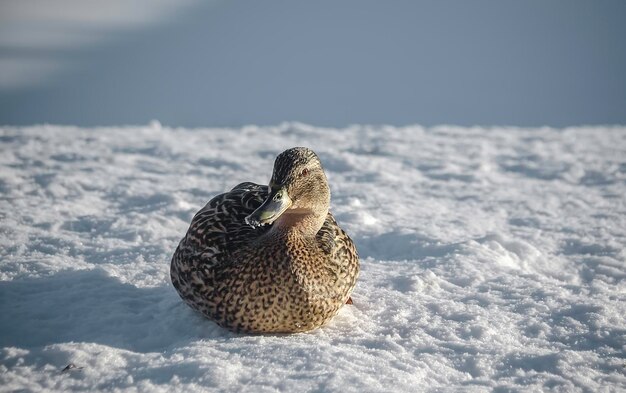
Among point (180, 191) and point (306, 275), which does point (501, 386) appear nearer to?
point (306, 275)

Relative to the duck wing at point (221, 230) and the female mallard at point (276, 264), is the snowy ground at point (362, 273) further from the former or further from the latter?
the duck wing at point (221, 230)

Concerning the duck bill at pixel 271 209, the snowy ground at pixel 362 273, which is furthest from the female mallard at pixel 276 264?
the snowy ground at pixel 362 273

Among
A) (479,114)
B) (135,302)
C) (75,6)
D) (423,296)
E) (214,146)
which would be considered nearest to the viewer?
(135,302)

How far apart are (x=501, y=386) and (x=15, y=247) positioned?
3.26 metres

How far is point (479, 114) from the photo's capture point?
3584cm

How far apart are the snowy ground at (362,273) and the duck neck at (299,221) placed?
1.76ft

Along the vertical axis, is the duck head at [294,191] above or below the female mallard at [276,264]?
above

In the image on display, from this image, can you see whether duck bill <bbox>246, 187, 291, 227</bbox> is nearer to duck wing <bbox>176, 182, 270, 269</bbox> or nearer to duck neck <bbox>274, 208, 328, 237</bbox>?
duck neck <bbox>274, 208, 328, 237</bbox>

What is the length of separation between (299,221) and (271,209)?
336 millimetres

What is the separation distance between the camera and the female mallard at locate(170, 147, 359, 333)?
3.24m

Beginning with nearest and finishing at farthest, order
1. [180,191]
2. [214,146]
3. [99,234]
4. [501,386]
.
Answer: [501,386] < [99,234] < [180,191] < [214,146]

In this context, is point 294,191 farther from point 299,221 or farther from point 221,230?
point 221,230

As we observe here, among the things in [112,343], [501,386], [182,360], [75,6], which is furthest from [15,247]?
[75,6]

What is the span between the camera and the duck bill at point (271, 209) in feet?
10.1
